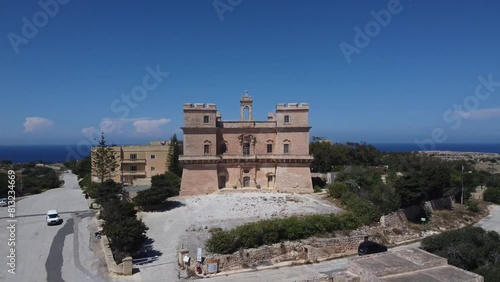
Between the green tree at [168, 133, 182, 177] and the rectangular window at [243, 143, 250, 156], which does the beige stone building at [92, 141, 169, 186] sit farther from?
the rectangular window at [243, 143, 250, 156]

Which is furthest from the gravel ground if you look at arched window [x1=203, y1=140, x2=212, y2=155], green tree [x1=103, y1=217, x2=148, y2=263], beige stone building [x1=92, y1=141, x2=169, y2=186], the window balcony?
the window balcony

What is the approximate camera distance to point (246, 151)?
108ft

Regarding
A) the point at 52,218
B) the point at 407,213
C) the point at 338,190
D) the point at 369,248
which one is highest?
the point at 338,190

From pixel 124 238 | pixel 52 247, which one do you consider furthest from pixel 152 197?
pixel 124 238

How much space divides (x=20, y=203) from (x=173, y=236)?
22.1 metres

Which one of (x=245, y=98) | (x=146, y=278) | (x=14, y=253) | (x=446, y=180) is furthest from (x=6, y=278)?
(x=446, y=180)

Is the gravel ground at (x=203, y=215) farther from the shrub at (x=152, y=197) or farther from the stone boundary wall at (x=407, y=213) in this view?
the stone boundary wall at (x=407, y=213)

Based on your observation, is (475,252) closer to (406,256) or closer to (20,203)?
(406,256)

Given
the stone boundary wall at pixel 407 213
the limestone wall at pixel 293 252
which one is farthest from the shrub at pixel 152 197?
the stone boundary wall at pixel 407 213

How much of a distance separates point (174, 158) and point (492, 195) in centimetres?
3438

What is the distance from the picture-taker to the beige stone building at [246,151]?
3142 cm

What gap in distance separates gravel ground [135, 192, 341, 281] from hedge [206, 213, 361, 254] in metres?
1.55

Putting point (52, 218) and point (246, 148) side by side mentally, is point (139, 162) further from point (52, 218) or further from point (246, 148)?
point (52, 218)

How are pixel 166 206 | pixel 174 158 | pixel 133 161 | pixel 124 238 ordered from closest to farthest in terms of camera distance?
pixel 124 238, pixel 166 206, pixel 174 158, pixel 133 161
